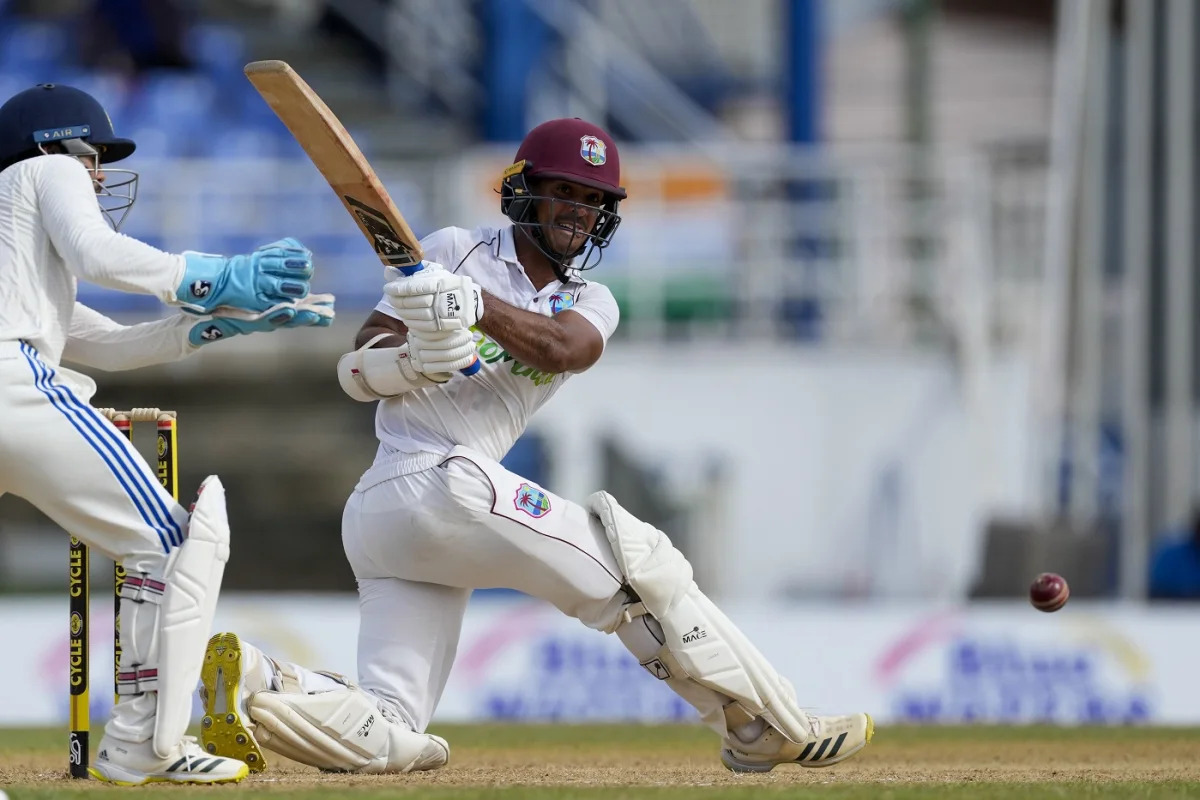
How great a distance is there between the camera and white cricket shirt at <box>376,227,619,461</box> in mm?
4629

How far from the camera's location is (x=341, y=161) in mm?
4527

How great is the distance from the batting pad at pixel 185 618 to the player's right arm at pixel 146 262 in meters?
0.47

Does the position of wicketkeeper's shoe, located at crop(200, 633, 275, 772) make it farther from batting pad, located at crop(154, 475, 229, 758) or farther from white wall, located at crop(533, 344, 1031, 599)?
white wall, located at crop(533, 344, 1031, 599)

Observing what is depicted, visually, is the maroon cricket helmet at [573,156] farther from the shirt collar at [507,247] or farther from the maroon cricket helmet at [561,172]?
the shirt collar at [507,247]

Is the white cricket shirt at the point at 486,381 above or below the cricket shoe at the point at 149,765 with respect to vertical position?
above

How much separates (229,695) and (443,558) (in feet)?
1.96

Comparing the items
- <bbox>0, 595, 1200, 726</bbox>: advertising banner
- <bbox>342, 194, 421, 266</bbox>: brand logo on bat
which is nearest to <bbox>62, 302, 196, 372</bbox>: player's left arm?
<bbox>342, 194, 421, 266</bbox>: brand logo on bat

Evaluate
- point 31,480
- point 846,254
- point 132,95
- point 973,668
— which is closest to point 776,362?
point 846,254

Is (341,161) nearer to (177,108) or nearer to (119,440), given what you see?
(119,440)

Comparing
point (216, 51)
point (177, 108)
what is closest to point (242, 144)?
point (177, 108)

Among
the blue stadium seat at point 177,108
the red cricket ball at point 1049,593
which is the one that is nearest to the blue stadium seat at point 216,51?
the blue stadium seat at point 177,108

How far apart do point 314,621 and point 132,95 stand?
273 inches

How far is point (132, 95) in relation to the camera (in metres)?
14.5

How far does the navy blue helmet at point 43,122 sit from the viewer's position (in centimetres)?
430
